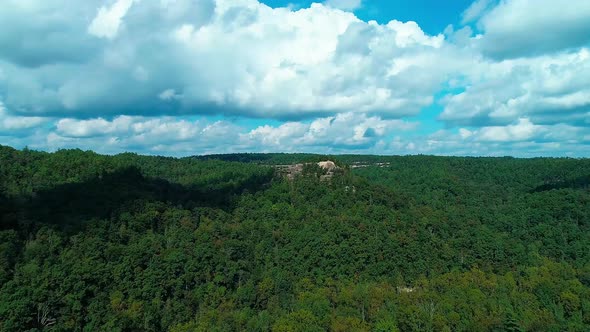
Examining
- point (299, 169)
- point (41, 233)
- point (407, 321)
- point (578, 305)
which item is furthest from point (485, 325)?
point (299, 169)

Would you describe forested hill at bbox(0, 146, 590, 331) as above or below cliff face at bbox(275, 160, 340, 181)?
below

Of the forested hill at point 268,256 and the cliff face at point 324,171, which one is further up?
the cliff face at point 324,171

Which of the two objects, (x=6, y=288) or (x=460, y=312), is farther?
(x=460, y=312)

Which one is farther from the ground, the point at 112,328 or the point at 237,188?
the point at 237,188

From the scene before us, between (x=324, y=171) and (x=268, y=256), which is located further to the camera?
(x=324, y=171)

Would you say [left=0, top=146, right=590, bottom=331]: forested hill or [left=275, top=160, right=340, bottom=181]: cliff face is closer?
[left=0, top=146, right=590, bottom=331]: forested hill

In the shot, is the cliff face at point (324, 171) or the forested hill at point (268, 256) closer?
the forested hill at point (268, 256)

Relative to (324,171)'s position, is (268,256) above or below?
below

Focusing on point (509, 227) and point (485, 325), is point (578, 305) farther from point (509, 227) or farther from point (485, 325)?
point (509, 227)
